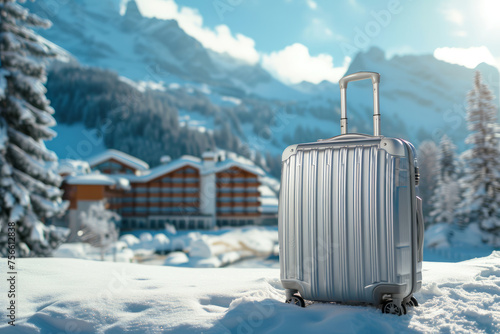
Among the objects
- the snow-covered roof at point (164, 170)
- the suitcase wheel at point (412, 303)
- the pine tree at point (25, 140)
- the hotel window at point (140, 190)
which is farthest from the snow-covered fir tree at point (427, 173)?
the suitcase wheel at point (412, 303)

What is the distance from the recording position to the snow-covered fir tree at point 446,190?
29.0 meters

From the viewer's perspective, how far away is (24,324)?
4.09 m

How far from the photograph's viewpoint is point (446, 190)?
98.1ft

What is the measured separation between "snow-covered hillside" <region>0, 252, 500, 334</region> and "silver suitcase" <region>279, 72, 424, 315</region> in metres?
0.28

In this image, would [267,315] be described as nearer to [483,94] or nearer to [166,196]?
[483,94]

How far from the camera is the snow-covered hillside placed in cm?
406

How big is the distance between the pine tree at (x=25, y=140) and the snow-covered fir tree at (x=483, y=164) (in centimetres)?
2219

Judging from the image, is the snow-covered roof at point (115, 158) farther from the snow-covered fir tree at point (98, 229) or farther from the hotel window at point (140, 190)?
the snow-covered fir tree at point (98, 229)

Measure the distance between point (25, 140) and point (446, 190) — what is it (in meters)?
27.1

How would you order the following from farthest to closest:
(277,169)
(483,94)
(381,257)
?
(277,169)
(483,94)
(381,257)

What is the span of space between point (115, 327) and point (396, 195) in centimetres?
317

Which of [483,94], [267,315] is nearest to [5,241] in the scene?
[267,315]

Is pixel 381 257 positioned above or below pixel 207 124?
below

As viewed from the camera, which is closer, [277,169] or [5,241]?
[5,241]
